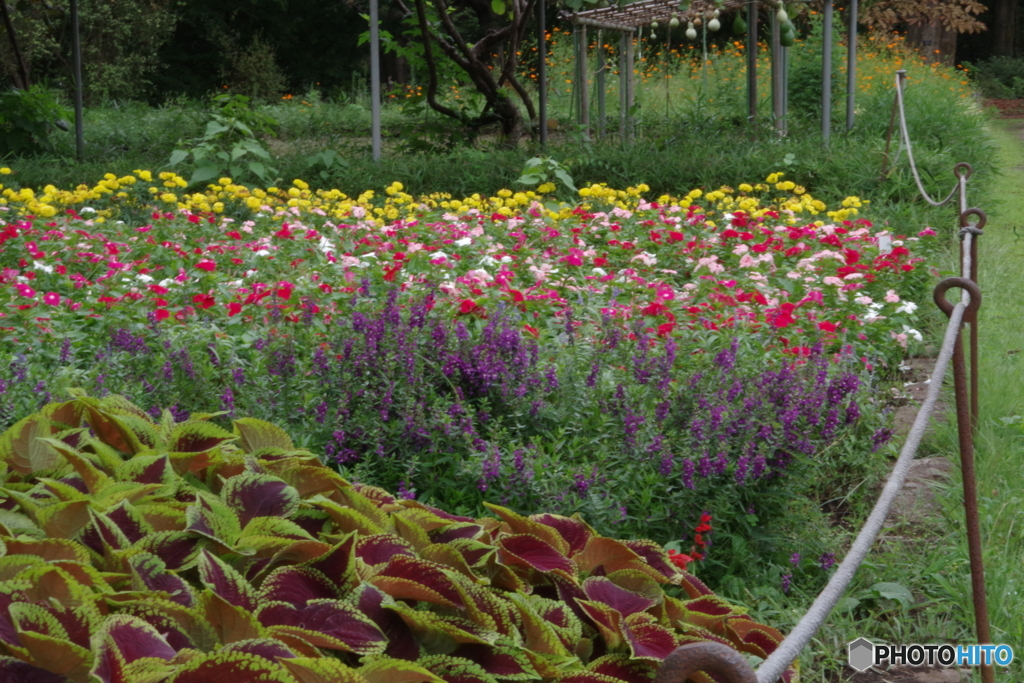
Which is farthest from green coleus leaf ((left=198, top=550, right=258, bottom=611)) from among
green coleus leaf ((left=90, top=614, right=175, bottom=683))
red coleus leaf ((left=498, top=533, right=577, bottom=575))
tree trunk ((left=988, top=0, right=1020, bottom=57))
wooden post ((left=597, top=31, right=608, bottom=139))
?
tree trunk ((left=988, top=0, right=1020, bottom=57))

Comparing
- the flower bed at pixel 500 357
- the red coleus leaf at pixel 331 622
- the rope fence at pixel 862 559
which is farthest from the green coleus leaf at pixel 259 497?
the flower bed at pixel 500 357

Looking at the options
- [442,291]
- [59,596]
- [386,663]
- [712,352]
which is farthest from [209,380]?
[386,663]

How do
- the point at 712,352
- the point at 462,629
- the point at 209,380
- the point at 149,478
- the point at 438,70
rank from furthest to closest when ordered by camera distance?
1. the point at 438,70
2. the point at 712,352
3. the point at 209,380
4. the point at 149,478
5. the point at 462,629

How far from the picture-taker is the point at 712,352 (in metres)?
3.29

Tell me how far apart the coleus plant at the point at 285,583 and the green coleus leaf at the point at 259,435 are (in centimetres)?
3

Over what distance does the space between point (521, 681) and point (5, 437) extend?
3.23ft

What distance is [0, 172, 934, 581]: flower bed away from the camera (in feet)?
8.24

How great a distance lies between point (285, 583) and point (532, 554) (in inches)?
15.0

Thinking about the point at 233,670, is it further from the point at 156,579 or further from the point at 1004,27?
the point at 1004,27

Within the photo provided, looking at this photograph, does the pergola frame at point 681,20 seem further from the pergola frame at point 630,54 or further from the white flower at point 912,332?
the white flower at point 912,332

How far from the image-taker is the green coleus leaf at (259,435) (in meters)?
1.70

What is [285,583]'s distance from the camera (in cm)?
119

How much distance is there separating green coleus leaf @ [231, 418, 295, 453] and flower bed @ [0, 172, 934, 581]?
718 millimetres

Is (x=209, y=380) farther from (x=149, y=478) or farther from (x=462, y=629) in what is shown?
(x=462, y=629)
